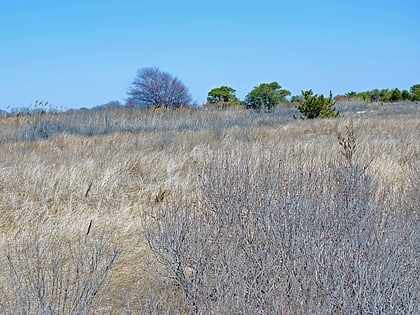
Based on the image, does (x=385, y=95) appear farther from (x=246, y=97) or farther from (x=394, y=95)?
(x=246, y=97)

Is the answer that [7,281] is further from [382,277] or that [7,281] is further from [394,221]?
[394,221]

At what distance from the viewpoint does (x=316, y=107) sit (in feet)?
58.5

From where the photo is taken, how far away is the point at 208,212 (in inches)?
142

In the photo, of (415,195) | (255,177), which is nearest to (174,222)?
(255,177)

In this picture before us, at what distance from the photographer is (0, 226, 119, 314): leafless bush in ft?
8.34

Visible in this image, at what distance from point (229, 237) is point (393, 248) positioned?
3.55 ft

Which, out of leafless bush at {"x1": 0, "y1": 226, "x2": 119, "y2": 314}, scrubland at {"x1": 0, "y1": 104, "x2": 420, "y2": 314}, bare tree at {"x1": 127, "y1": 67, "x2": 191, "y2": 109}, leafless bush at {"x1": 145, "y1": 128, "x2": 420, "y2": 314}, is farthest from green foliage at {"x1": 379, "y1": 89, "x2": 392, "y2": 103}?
leafless bush at {"x1": 0, "y1": 226, "x2": 119, "y2": 314}

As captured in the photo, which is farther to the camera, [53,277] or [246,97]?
[246,97]

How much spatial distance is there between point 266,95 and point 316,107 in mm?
15629

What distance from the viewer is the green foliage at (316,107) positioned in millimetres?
17844

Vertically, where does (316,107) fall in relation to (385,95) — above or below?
below

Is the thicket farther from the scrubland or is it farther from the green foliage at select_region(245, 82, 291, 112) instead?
the scrubland

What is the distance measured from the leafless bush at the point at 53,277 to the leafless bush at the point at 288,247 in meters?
0.51

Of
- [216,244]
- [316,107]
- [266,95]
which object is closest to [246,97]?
[266,95]
